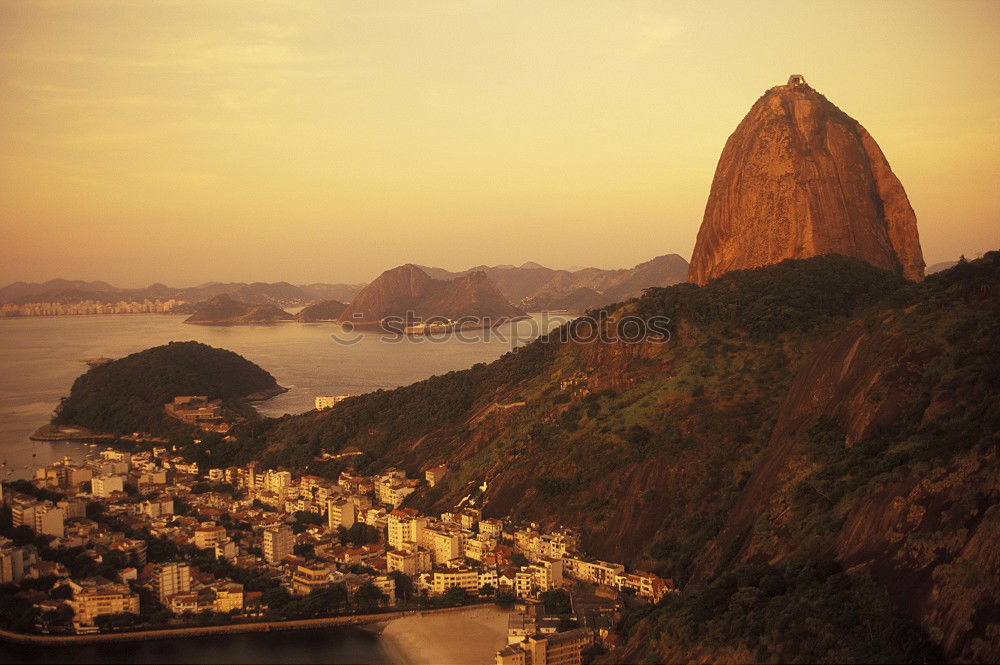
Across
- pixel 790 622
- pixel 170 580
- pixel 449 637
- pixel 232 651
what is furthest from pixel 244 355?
pixel 790 622

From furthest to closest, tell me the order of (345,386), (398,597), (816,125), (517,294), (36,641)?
1. (517,294)
2. (345,386)
3. (816,125)
4. (398,597)
5. (36,641)

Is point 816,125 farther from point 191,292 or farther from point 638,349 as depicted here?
point 191,292

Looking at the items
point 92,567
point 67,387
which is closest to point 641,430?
point 92,567

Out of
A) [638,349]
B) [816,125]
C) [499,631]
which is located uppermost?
[816,125]

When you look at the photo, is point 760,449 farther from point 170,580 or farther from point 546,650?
point 170,580

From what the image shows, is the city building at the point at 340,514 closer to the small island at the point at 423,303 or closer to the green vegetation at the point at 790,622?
the green vegetation at the point at 790,622

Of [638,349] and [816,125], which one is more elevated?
[816,125]
